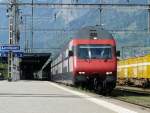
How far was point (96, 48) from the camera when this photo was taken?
2891 centimetres

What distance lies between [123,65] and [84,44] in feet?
89.2

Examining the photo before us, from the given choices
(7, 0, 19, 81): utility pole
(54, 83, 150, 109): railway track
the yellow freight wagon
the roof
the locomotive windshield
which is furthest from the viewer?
(7, 0, 19, 81): utility pole

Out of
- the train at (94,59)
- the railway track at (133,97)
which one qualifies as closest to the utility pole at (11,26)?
the railway track at (133,97)

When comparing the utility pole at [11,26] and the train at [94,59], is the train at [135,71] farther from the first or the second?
the train at [94,59]

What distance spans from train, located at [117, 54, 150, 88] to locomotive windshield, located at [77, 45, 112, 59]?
1429 centimetres

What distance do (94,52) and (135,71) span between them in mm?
20652

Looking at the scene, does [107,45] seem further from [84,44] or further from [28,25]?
[28,25]

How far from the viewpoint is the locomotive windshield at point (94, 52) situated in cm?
2845

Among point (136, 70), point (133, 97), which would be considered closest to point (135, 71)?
point (136, 70)

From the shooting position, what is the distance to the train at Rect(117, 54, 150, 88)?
43.8 m

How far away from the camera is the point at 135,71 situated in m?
48.8

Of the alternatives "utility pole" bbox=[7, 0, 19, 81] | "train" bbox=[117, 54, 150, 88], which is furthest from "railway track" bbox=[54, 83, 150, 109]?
"utility pole" bbox=[7, 0, 19, 81]

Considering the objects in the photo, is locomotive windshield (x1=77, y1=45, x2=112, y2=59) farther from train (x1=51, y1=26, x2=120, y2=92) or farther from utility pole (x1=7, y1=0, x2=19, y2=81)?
utility pole (x1=7, y1=0, x2=19, y2=81)

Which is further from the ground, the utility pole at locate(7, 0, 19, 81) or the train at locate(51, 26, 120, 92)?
the utility pole at locate(7, 0, 19, 81)
